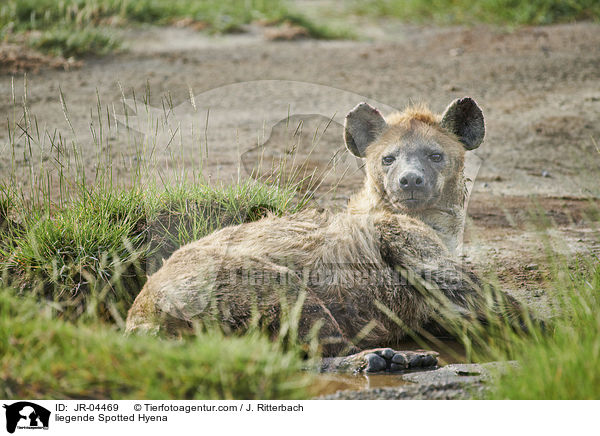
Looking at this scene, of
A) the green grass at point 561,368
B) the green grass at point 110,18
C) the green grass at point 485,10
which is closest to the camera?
the green grass at point 561,368

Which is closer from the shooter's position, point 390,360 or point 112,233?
point 390,360

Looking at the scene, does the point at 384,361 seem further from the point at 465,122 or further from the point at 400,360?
the point at 465,122

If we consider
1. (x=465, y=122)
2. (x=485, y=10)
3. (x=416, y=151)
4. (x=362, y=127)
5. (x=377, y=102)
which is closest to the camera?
(x=416, y=151)

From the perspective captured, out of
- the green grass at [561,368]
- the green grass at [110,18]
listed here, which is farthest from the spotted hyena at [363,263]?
the green grass at [110,18]

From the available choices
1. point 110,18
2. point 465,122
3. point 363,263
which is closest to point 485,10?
point 110,18

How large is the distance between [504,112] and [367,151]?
349 centimetres

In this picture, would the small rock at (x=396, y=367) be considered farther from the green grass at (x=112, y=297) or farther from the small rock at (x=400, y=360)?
the green grass at (x=112, y=297)

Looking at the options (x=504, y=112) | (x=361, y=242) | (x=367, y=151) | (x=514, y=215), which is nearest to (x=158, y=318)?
(x=361, y=242)

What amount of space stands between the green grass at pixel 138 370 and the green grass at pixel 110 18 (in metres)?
6.07

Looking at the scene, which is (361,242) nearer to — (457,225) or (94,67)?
(457,225)

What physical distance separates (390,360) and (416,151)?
4.20ft
